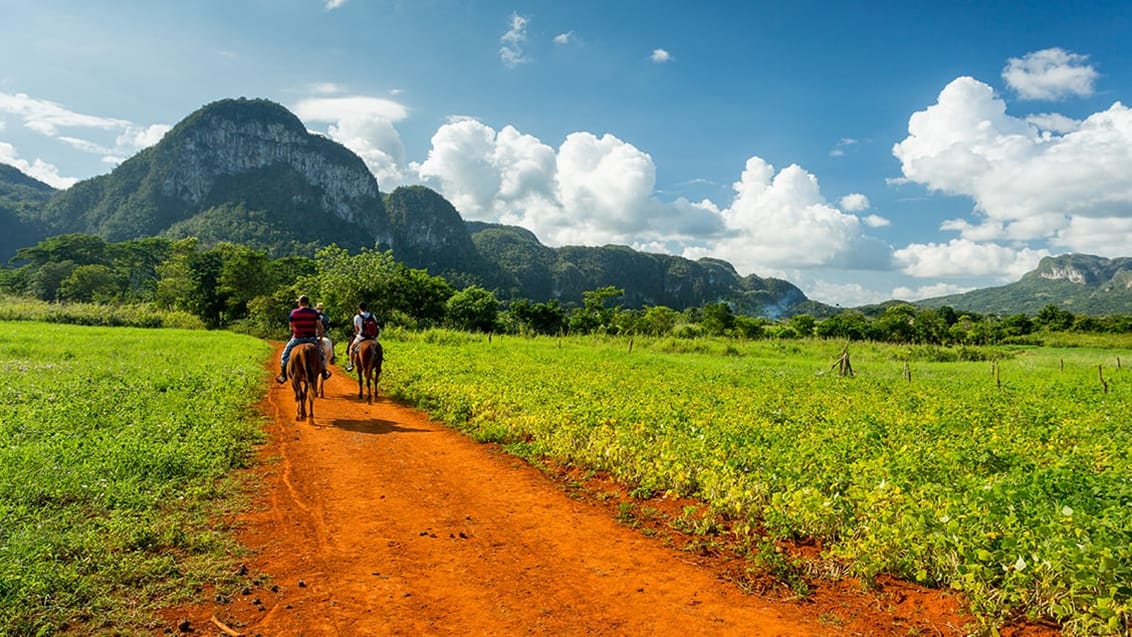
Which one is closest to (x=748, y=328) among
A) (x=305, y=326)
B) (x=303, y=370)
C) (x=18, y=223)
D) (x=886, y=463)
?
(x=305, y=326)

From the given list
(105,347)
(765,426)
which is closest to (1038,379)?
(765,426)

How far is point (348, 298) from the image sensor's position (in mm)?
46312

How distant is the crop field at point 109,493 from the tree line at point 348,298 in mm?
34806

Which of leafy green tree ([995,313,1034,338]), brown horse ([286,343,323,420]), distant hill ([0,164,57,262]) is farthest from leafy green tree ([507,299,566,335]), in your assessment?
distant hill ([0,164,57,262])

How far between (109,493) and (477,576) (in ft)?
15.7

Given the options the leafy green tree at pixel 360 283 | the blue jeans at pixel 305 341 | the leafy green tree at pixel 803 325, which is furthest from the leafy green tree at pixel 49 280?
the leafy green tree at pixel 803 325

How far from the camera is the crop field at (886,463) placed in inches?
182

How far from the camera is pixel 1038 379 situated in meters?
24.4

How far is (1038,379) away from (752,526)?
25538 millimetres

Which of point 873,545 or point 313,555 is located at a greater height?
point 873,545

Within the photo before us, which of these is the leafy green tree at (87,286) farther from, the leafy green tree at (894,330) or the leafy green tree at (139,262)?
the leafy green tree at (894,330)

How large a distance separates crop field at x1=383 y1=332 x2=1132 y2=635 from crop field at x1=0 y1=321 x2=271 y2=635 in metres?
5.04

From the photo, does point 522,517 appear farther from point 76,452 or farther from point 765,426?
point 76,452

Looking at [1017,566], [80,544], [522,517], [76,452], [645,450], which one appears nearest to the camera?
[1017,566]
